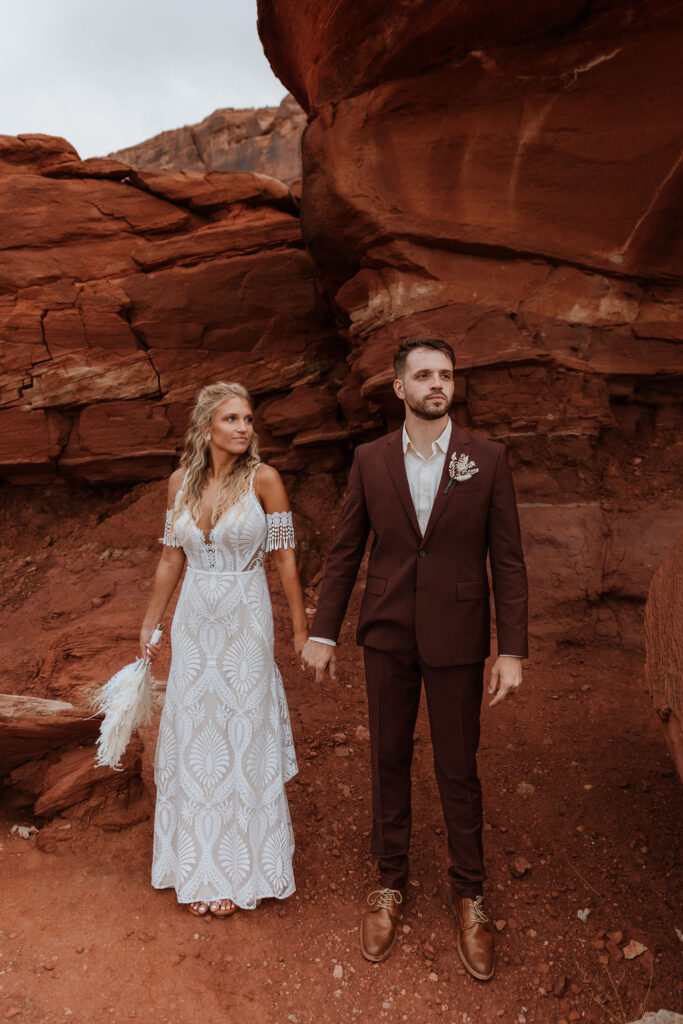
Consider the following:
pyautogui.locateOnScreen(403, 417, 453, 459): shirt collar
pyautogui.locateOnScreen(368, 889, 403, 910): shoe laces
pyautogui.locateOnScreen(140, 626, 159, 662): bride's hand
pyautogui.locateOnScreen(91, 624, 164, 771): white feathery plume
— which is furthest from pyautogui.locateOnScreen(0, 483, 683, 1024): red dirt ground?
pyautogui.locateOnScreen(403, 417, 453, 459): shirt collar

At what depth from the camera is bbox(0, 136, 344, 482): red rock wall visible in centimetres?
733

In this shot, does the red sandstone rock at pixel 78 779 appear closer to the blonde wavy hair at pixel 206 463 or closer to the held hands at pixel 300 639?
the held hands at pixel 300 639

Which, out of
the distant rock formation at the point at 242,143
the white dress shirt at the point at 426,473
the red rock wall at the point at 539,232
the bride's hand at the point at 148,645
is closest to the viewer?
the white dress shirt at the point at 426,473

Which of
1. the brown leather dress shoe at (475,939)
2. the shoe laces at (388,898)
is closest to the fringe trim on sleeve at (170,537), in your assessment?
the shoe laces at (388,898)

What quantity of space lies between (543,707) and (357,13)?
524 cm

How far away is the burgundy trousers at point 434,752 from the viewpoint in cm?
301

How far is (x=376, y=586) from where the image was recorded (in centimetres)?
306

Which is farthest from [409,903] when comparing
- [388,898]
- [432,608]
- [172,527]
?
[172,527]

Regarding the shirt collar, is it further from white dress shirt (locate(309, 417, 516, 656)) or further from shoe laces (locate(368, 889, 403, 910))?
shoe laces (locate(368, 889, 403, 910))

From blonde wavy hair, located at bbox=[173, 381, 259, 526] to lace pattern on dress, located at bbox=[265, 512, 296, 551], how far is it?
0.64ft

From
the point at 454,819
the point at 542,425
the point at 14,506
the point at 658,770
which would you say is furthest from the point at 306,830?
the point at 14,506

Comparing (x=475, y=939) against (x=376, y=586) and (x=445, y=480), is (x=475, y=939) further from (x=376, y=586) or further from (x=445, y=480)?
(x=445, y=480)

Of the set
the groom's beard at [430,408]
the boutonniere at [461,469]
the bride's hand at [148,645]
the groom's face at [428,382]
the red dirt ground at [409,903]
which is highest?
the groom's face at [428,382]

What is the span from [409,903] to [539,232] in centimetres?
475
